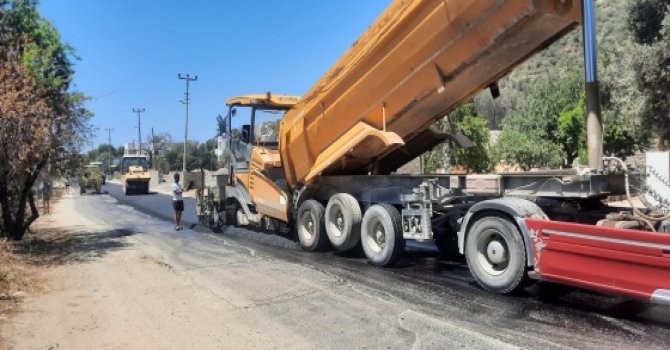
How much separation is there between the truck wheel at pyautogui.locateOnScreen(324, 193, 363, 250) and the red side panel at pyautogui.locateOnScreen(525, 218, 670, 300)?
343 centimetres

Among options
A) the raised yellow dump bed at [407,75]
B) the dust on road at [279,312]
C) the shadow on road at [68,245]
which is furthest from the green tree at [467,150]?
the dust on road at [279,312]

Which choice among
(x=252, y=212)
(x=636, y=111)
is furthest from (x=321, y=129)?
(x=636, y=111)

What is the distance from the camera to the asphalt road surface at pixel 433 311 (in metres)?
4.73

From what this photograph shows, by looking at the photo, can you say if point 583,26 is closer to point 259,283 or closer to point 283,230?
point 259,283

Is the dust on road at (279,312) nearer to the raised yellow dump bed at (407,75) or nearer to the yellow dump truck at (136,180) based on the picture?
the raised yellow dump bed at (407,75)

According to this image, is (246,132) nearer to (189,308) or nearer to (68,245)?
(68,245)

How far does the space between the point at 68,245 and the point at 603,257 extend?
10240mm

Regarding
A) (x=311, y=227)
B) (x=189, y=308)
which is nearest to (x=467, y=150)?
(x=311, y=227)

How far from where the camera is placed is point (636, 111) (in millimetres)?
16438

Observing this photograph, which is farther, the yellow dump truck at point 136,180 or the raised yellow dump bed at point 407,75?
the yellow dump truck at point 136,180

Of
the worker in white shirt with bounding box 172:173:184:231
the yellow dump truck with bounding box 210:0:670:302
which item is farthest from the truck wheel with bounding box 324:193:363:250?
the worker in white shirt with bounding box 172:173:184:231

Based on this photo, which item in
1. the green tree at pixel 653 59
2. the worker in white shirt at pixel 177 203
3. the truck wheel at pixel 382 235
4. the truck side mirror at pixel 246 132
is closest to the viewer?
the truck wheel at pixel 382 235

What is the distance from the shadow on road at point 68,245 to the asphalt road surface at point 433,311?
8.07 ft

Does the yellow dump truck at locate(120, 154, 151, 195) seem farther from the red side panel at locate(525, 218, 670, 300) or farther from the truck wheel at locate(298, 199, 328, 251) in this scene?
the red side panel at locate(525, 218, 670, 300)
